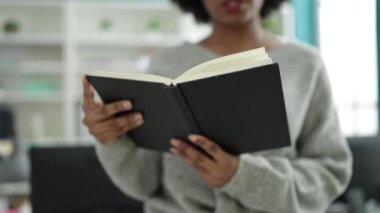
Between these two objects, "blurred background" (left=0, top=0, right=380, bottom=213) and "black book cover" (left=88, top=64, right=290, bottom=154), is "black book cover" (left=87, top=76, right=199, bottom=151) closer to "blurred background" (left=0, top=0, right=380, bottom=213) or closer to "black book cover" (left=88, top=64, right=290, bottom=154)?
"black book cover" (left=88, top=64, right=290, bottom=154)

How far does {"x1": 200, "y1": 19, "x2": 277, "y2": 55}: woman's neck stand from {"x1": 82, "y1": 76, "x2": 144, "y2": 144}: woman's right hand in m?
0.28

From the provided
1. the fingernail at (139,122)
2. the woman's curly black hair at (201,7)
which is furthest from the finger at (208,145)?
the woman's curly black hair at (201,7)

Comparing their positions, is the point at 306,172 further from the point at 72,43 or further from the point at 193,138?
the point at 72,43

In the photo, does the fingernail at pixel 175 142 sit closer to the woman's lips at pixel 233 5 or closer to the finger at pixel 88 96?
the finger at pixel 88 96

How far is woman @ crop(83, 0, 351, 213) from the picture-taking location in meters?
0.95

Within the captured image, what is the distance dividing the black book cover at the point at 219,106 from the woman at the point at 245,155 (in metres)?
0.03

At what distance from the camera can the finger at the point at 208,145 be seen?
35.1 inches

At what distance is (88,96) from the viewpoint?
98 centimetres

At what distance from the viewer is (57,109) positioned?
437 cm

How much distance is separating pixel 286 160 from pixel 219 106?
0.23 metres

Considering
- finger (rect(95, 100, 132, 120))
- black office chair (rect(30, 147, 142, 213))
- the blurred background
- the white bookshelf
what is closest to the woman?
finger (rect(95, 100, 132, 120))

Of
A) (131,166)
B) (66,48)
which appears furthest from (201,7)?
(66,48)

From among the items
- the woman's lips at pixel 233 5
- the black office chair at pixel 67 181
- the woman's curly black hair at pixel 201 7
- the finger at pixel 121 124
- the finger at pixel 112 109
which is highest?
the woman's curly black hair at pixel 201 7

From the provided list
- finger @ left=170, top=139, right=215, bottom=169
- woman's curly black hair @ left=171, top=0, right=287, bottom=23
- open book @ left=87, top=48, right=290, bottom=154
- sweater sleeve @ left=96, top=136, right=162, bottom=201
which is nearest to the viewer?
open book @ left=87, top=48, right=290, bottom=154
